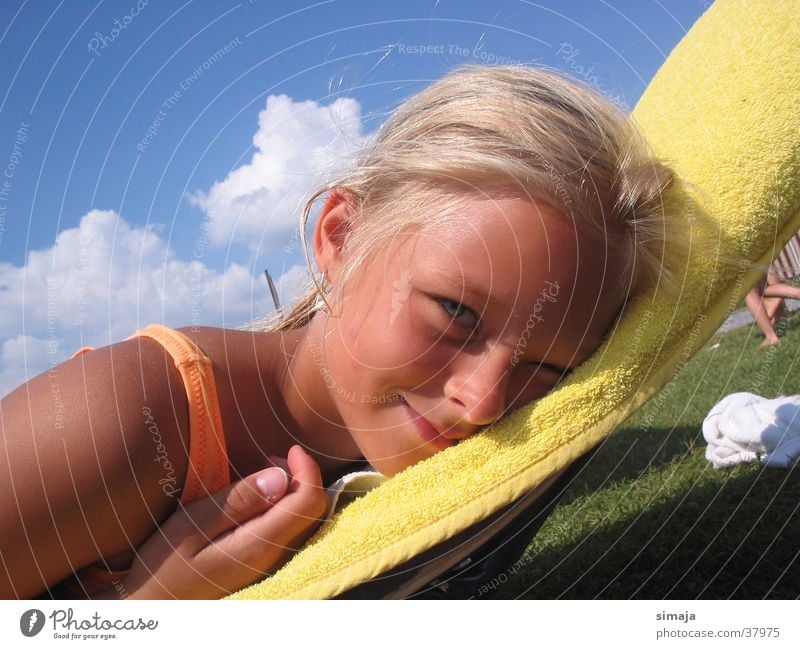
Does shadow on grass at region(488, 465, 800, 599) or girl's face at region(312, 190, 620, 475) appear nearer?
girl's face at region(312, 190, 620, 475)

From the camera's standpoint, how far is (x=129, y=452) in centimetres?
71

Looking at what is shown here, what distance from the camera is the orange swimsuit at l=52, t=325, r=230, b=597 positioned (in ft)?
2.56

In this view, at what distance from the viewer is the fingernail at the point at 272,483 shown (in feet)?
2.52

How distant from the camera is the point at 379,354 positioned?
76cm

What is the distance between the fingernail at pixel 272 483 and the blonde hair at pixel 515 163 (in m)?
0.23

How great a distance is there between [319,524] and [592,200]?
1.55 feet
